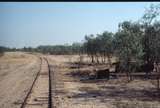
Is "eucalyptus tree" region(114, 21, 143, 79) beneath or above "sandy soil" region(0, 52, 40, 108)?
above

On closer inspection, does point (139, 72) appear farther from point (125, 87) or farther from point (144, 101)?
point (144, 101)

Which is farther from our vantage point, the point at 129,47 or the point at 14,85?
the point at 14,85

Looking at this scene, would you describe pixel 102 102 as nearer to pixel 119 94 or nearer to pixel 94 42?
pixel 119 94

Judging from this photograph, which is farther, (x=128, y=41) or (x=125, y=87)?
(x=128, y=41)

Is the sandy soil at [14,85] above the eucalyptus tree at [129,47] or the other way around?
the other way around

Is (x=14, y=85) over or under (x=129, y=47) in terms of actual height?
under

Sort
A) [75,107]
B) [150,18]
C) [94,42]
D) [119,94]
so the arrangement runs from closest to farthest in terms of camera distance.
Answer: [75,107] → [119,94] → [150,18] → [94,42]

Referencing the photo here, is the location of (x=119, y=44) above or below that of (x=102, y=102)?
above

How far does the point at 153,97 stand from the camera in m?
20.4

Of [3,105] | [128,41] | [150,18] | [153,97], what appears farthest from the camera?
[128,41]

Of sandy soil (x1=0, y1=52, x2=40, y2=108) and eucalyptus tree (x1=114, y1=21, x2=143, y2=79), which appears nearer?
sandy soil (x1=0, y1=52, x2=40, y2=108)

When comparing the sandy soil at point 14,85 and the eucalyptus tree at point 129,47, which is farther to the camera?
the eucalyptus tree at point 129,47

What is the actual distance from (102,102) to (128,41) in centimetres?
1146

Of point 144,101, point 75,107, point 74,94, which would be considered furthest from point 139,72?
point 75,107
